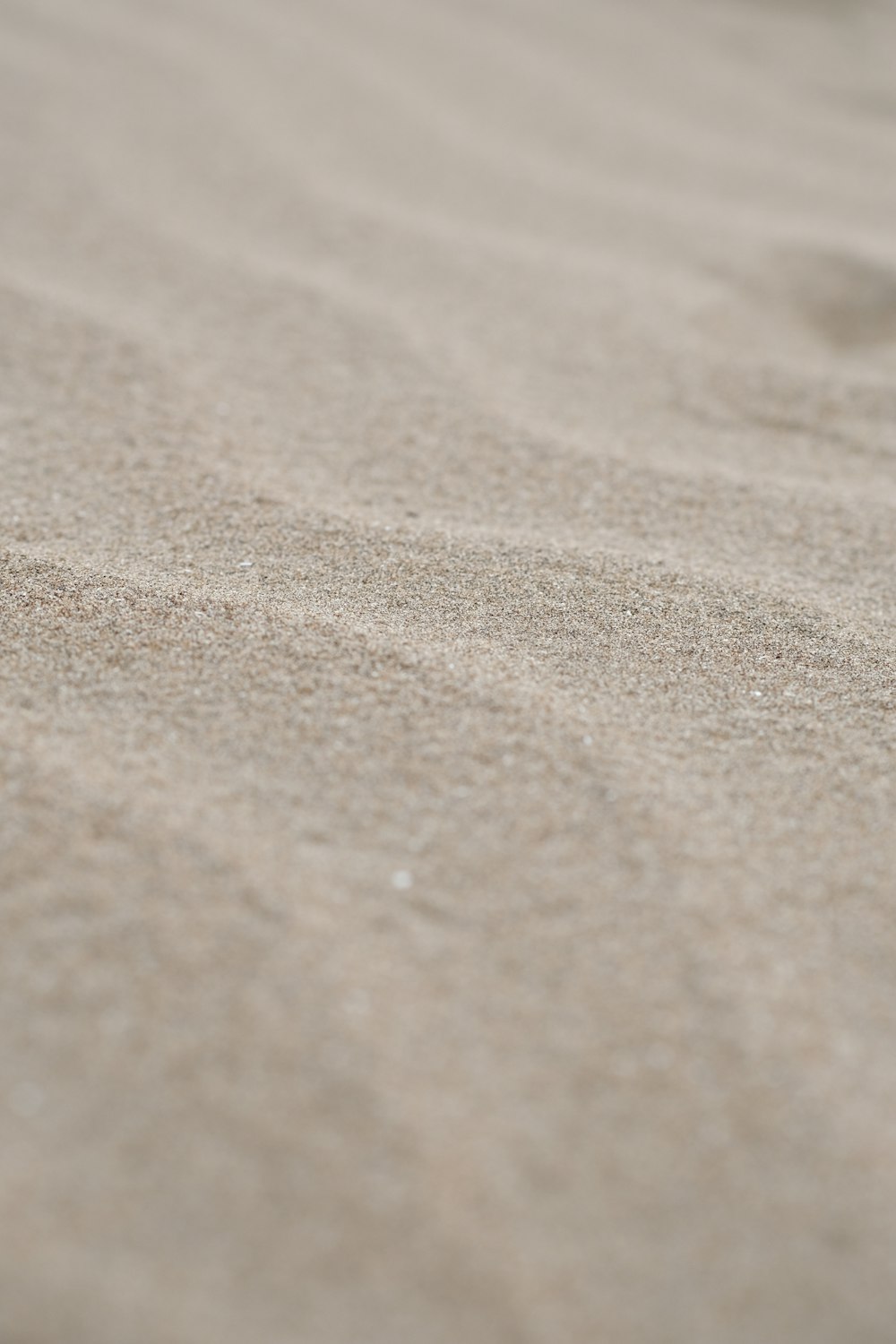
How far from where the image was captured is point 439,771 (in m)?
0.92

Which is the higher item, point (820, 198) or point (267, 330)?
point (820, 198)

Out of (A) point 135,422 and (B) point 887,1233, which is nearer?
(B) point 887,1233

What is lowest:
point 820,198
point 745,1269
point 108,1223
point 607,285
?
point 108,1223

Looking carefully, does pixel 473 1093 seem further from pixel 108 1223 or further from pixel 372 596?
pixel 372 596

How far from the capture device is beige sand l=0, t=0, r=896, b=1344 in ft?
2.20

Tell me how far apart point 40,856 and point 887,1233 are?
631 mm

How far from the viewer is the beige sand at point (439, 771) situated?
67 cm

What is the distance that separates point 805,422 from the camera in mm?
1413

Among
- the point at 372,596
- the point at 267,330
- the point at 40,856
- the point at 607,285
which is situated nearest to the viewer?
the point at 40,856

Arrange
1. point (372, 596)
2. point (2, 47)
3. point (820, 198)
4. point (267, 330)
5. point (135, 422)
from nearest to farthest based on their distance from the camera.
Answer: point (372, 596)
point (135, 422)
point (267, 330)
point (820, 198)
point (2, 47)

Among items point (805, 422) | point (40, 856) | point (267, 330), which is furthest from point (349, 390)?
point (40, 856)

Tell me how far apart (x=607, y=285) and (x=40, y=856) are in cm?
124

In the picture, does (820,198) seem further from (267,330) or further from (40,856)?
(40,856)

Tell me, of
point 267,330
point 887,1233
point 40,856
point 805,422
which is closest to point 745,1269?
point 887,1233
